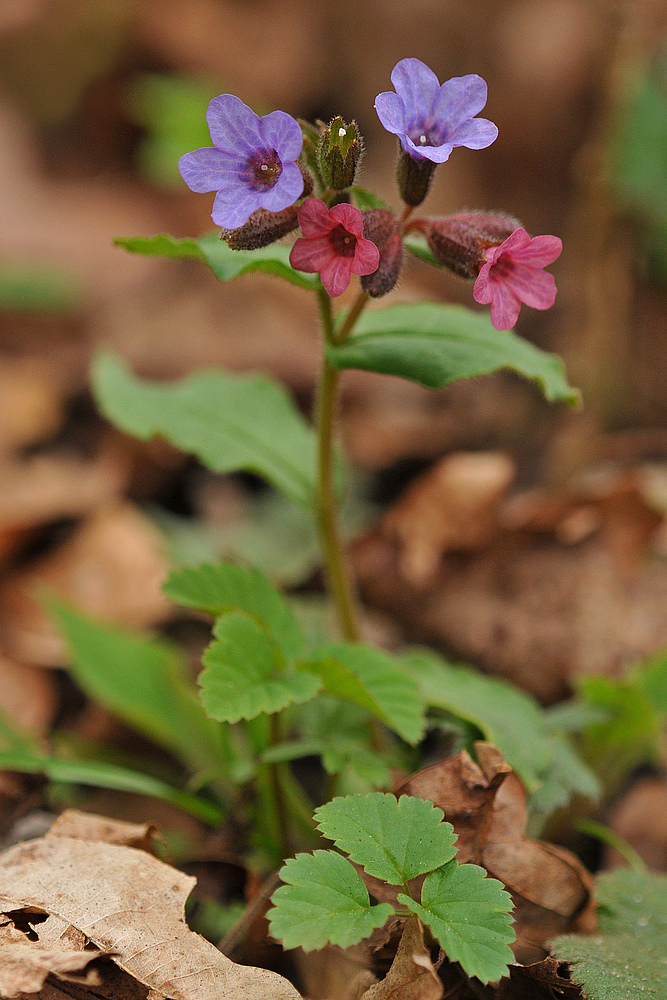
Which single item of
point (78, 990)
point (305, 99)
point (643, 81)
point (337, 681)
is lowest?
point (78, 990)

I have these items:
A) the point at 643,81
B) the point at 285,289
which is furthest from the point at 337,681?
the point at 643,81

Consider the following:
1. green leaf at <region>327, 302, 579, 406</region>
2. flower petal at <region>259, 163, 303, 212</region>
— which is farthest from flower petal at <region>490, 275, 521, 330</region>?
flower petal at <region>259, 163, 303, 212</region>

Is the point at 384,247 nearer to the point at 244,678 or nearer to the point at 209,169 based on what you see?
the point at 209,169

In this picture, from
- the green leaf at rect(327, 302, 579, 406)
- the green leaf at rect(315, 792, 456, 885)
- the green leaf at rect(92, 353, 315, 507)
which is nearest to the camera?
the green leaf at rect(315, 792, 456, 885)

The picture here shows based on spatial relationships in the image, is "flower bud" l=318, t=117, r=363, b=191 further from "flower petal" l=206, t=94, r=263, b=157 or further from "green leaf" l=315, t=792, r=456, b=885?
"green leaf" l=315, t=792, r=456, b=885

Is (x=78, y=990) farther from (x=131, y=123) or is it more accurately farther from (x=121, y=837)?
(x=131, y=123)

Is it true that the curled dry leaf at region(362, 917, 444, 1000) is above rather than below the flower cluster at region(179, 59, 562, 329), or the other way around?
below

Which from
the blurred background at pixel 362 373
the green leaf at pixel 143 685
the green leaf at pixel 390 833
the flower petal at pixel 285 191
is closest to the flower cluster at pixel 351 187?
the flower petal at pixel 285 191
